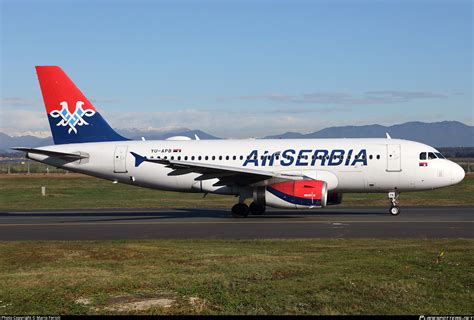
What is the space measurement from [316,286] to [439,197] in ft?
115

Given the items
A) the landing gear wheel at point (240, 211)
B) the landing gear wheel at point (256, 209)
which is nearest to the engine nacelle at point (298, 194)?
the landing gear wheel at point (240, 211)

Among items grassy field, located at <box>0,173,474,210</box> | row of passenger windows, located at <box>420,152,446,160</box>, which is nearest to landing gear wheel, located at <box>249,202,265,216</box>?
grassy field, located at <box>0,173,474,210</box>

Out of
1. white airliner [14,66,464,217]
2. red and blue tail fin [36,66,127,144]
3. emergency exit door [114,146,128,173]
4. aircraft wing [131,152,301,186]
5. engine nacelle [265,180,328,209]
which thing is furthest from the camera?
red and blue tail fin [36,66,127,144]

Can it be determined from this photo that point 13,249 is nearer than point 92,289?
No

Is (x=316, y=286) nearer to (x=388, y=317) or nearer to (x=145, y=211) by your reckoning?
(x=388, y=317)

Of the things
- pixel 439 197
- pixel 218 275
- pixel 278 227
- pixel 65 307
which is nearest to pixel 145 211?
→ pixel 278 227

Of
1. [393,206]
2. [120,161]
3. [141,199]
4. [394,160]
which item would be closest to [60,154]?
[120,161]

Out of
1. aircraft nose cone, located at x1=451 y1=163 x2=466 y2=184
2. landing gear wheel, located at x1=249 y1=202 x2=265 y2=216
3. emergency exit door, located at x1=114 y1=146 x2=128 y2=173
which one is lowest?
landing gear wheel, located at x1=249 y1=202 x2=265 y2=216

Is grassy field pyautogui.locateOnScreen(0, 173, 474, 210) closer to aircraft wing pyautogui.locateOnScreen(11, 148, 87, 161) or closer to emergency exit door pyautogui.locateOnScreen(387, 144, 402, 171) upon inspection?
aircraft wing pyautogui.locateOnScreen(11, 148, 87, 161)

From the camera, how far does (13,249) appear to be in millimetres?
20219

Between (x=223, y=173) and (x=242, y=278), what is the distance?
57.2 feet

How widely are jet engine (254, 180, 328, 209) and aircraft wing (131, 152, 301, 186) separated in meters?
0.79

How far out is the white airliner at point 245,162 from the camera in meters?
31.5

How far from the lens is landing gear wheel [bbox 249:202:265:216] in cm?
3311
